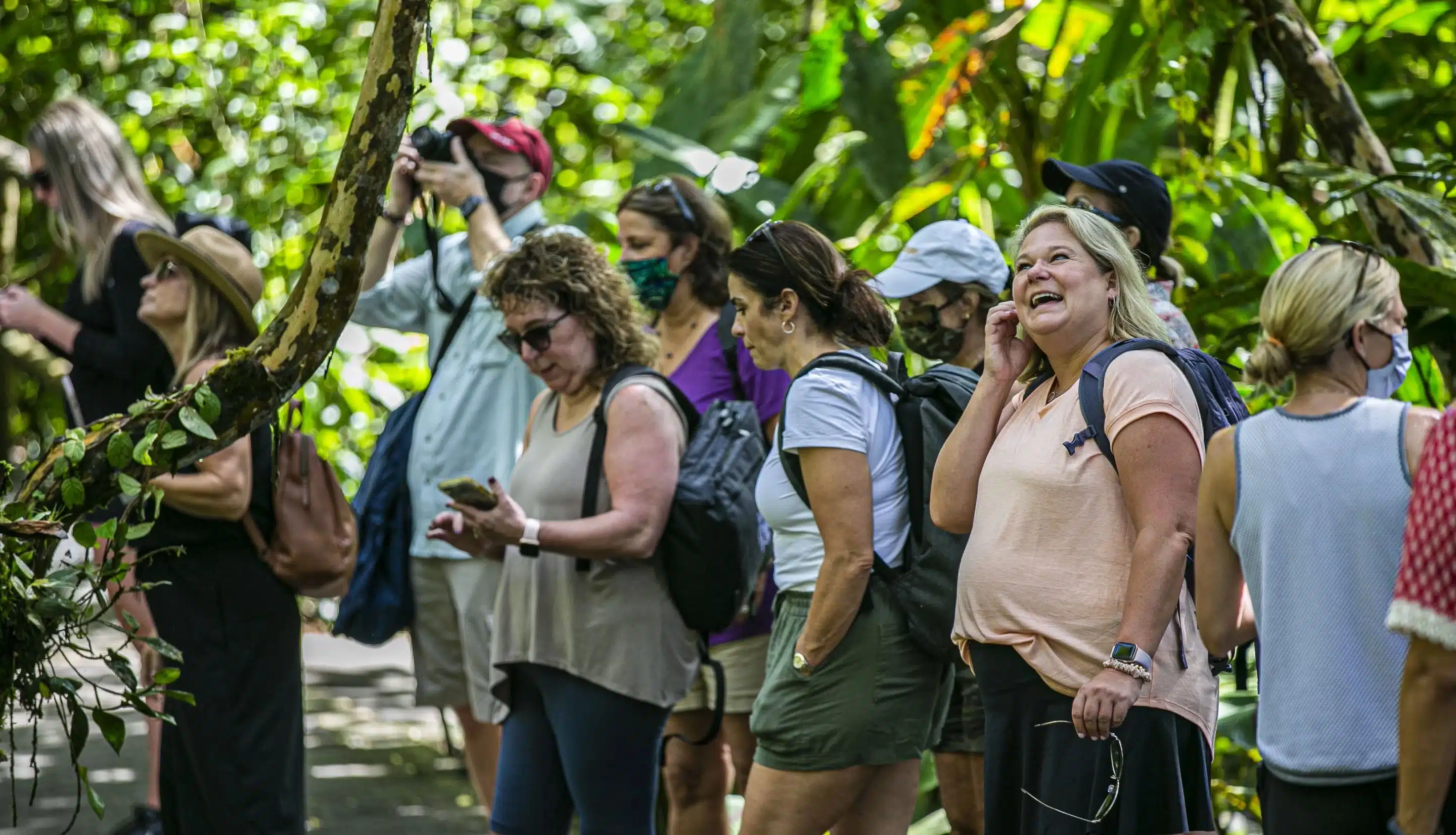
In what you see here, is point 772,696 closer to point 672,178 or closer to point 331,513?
point 331,513

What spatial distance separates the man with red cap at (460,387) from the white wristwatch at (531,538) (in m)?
0.88

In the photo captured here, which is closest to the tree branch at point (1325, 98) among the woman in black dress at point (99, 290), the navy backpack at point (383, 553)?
the navy backpack at point (383, 553)

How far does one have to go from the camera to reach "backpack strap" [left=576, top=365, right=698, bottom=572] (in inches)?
153

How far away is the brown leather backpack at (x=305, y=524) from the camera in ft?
13.6

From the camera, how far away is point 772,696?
3402mm

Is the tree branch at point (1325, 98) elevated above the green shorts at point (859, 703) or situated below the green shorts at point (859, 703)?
above

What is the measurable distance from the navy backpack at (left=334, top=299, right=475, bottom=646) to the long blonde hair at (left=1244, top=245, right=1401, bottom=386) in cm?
287

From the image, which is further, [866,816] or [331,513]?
[331,513]

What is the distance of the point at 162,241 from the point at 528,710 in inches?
63.6

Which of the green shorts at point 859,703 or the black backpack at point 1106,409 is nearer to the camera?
the black backpack at point 1106,409

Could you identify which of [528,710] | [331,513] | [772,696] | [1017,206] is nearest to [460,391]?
[331,513]

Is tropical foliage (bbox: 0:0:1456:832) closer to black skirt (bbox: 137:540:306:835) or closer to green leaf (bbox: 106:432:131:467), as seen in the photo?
green leaf (bbox: 106:432:131:467)

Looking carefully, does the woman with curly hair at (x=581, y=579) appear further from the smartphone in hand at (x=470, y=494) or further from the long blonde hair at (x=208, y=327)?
the long blonde hair at (x=208, y=327)

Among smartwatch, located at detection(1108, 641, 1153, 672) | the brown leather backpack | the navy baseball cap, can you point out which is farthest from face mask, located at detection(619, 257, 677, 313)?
smartwatch, located at detection(1108, 641, 1153, 672)
